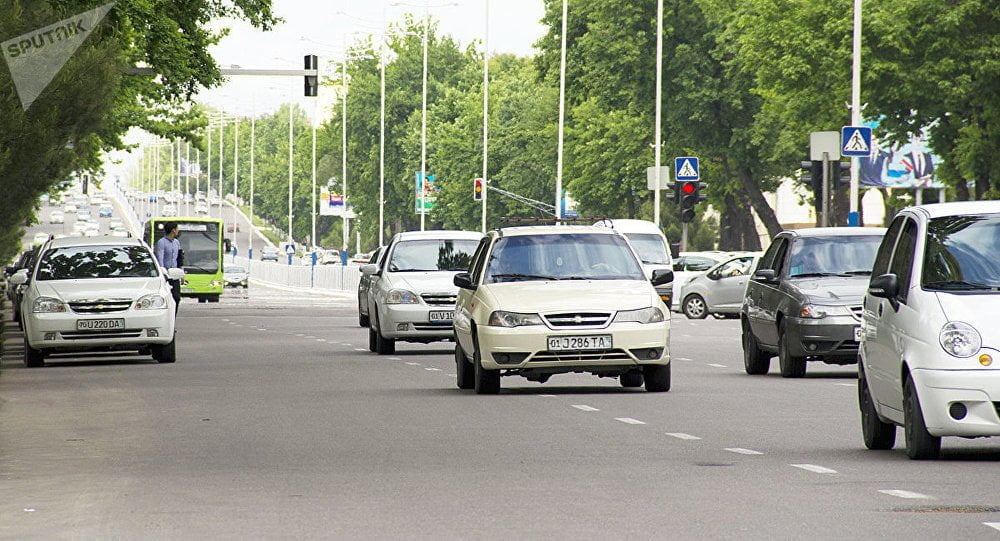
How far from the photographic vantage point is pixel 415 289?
29250 millimetres

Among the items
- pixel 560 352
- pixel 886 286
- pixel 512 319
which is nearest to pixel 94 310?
pixel 512 319

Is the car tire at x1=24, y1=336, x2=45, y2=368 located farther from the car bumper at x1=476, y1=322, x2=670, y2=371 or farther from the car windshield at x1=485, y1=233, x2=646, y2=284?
the car bumper at x1=476, y1=322, x2=670, y2=371

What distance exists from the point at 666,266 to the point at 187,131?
94.2 ft

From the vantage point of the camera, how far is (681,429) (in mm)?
16219

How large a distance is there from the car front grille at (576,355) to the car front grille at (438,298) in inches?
375

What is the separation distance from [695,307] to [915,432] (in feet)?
121

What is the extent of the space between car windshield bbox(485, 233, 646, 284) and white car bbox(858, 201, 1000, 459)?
647 centimetres

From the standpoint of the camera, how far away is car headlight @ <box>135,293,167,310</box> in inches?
1073

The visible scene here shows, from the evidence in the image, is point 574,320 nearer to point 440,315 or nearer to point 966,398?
point 966,398

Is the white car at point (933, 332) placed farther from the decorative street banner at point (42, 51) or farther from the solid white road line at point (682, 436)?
the decorative street banner at point (42, 51)

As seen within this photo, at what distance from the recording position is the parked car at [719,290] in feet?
157

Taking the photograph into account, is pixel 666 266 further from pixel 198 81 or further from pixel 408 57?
pixel 408 57

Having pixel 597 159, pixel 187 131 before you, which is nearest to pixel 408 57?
pixel 597 159

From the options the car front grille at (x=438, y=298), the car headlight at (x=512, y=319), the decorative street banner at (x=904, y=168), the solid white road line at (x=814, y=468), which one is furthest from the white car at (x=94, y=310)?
the decorative street banner at (x=904, y=168)
